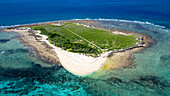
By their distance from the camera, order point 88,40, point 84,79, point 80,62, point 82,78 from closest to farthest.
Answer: point 84,79, point 82,78, point 80,62, point 88,40

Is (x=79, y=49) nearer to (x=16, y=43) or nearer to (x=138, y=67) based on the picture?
(x=138, y=67)

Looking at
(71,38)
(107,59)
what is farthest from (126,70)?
(71,38)

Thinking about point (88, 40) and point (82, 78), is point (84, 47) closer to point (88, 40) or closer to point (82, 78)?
point (88, 40)

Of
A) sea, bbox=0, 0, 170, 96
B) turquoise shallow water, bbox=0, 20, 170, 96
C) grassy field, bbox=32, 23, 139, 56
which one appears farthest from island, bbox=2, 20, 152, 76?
turquoise shallow water, bbox=0, 20, 170, 96

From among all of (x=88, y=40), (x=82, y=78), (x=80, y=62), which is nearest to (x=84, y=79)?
(x=82, y=78)

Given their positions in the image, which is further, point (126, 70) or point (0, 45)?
point (0, 45)

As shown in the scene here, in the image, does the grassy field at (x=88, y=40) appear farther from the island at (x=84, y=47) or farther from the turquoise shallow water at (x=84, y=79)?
the turquoise shallow water at (x=84, y=79)

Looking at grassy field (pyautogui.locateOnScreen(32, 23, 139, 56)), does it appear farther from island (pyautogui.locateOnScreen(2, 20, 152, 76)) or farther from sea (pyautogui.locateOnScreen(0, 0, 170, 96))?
sea (pyautogui.locateOnScreen(0, 0, 170, 96))
